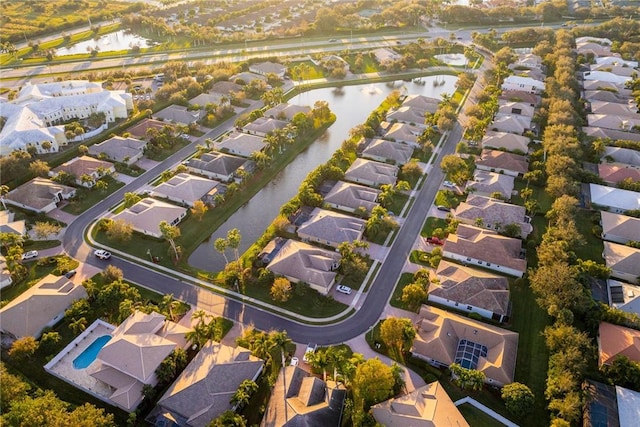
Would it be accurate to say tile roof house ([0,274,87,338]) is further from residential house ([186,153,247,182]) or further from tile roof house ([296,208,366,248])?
residential house ([186,153,247,182])

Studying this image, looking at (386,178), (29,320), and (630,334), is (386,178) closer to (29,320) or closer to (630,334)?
(630,334)

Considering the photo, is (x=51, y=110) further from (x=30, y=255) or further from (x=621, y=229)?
(x=621, y=229)

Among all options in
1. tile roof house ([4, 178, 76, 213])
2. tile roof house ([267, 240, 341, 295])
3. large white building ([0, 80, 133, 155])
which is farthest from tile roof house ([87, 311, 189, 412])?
large white building ([0, 80, 133, 155])

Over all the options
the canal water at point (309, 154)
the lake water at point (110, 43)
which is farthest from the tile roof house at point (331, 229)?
the lake water at point (110, 43)

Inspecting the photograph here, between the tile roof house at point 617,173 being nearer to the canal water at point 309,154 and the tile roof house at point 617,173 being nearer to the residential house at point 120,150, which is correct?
the canal water at point 309,154

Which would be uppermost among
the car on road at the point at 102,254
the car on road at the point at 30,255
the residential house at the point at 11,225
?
the residential house at the point at 11,225

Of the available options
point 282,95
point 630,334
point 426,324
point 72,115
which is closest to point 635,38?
point 282,95
